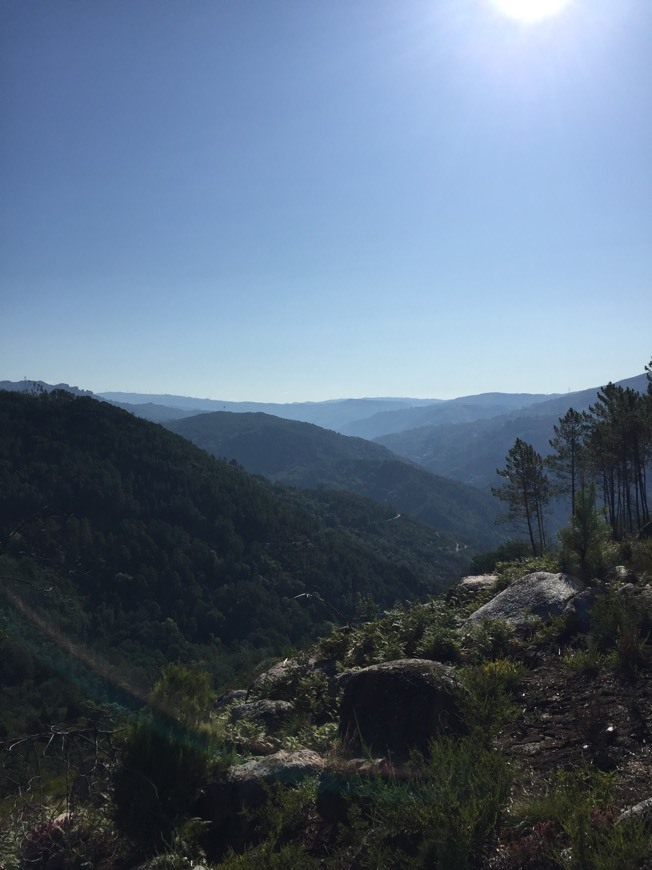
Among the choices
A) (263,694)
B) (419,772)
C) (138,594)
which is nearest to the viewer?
(419,772)

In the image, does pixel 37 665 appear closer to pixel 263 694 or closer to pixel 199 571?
pixel 199 571

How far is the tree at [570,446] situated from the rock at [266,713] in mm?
26451

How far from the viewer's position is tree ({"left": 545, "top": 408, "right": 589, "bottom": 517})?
31.0 m

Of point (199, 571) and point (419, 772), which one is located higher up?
point (419, 772)

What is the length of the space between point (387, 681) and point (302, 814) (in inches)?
59.2

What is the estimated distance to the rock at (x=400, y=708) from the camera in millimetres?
Answer: 4977

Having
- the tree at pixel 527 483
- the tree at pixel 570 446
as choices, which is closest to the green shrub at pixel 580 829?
the tree at pixel 527 483

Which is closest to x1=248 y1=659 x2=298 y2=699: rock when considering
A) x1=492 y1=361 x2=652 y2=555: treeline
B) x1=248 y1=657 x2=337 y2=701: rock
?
x1=248 y1=657 x2=337 y2=701: rock

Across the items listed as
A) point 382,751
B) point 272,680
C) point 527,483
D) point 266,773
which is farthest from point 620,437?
point 266,773

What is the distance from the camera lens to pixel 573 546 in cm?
1004

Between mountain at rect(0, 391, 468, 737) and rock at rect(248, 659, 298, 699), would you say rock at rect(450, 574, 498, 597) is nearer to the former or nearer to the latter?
rock at rect(248, 659, 298, 699)

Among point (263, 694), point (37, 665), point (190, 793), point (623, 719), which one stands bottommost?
point (37, 665)

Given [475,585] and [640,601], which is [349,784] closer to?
[640,601]

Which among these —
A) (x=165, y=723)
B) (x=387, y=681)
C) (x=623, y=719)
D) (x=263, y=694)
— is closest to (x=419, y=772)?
(x=387, y=681)
